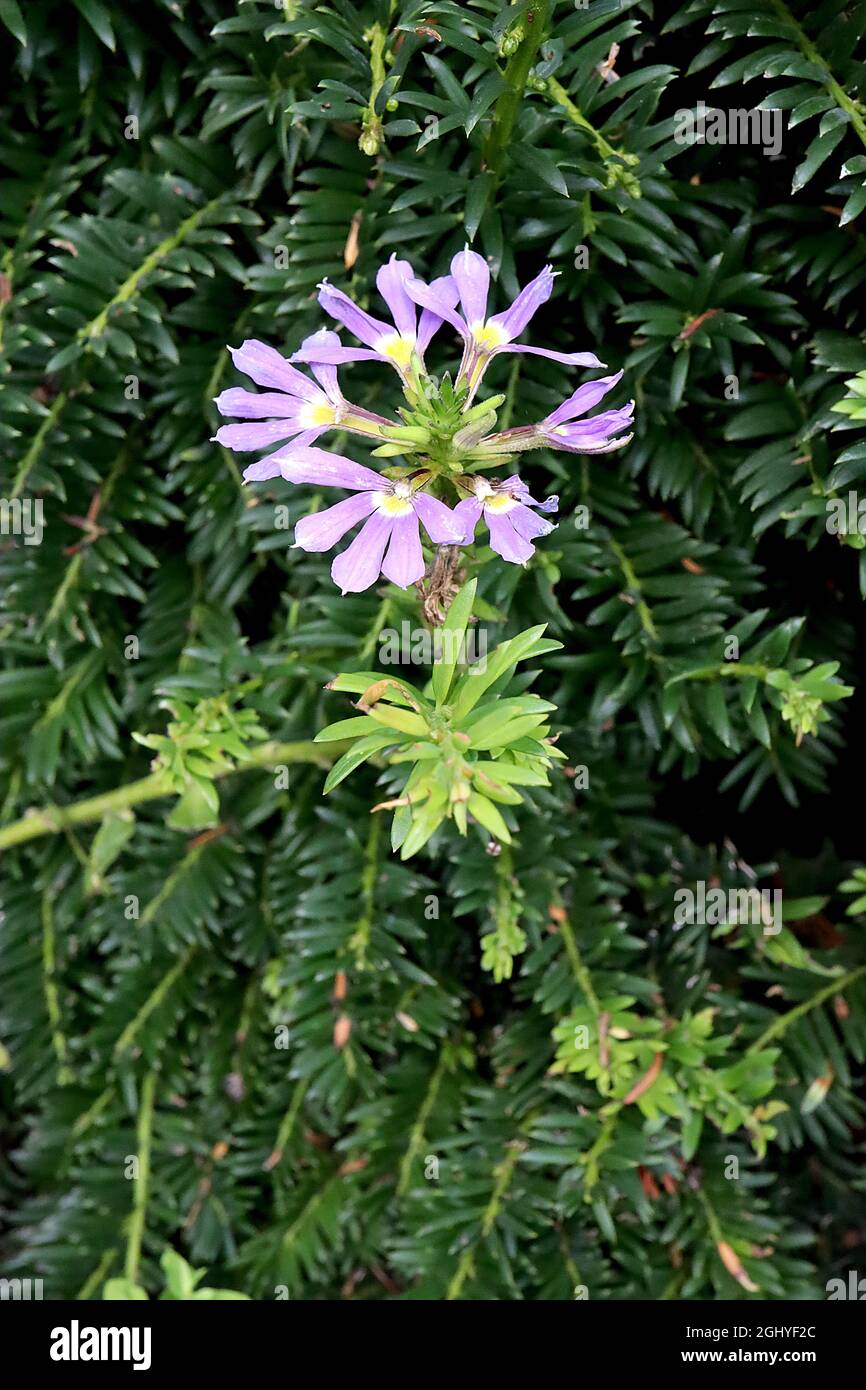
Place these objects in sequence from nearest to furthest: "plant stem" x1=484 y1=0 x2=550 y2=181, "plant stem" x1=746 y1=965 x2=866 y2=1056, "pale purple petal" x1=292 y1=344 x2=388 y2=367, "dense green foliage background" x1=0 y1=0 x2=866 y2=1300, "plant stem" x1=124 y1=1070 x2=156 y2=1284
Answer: "pale purple petal" x1=292 y1=344 x2=388 y2=367
"plant stem" x1=484 y1=0 x2=550 y2=181
"dense green foliage background" x1=0 y1=0 x2=866 y2=1300
"plant stem" x1=746 y1=965 x2=866 y2=1056
"plant stem" x1=124 y1=1070 x2=156 y2=1284

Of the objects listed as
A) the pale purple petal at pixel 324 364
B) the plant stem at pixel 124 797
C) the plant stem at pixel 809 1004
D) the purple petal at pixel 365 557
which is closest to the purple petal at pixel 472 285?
the pale purple petal at pixel 324 364

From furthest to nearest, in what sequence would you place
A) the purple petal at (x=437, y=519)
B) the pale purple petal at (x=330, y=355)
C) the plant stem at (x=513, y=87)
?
the plant stem at (x=513, y=87) < the pale purple petal at (x=330, y=355) < the purple petal at (x=437, y=519)

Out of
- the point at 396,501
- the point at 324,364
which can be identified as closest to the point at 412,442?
the point at 396,501

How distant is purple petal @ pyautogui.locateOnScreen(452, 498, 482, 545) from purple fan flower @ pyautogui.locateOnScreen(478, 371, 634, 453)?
52 millimetres

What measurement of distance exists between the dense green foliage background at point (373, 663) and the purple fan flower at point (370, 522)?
490 mm

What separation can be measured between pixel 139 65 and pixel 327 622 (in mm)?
829

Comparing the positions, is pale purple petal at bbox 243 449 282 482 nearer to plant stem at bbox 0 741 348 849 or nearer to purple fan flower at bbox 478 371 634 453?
purple fan flower at bbox 478 371 634 453

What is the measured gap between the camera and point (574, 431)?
94cm

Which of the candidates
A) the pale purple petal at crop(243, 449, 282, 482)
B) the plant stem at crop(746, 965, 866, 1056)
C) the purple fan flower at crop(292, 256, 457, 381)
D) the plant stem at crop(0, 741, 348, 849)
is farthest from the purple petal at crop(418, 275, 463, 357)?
the plant stem at crop(746, 965, 866, 1056)

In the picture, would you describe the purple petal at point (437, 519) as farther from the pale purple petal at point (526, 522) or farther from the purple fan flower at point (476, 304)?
the purple fan flower at point (476, 304)

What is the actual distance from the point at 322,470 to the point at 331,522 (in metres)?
0.05

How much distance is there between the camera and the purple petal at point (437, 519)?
2.76 ft

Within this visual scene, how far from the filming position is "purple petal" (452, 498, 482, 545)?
87 cm

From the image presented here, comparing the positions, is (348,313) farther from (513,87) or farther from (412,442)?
(513,87)
